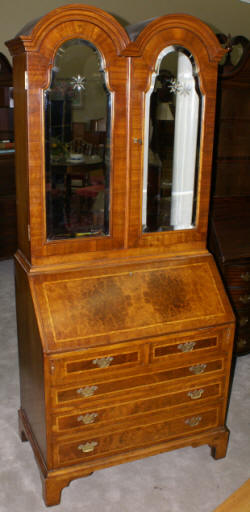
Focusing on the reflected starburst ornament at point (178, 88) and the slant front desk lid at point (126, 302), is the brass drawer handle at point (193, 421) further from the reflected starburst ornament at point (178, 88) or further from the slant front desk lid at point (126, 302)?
the reflected starburst ornament at point (178, 88)

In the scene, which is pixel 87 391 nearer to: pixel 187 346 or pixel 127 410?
pixel 127 410

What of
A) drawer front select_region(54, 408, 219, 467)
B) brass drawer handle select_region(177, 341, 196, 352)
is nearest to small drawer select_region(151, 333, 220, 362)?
brass drawer handle select_region(177, 341, 196, 352)

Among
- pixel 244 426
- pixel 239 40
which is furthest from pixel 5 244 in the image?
pixel 244 426

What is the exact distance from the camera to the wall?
5.05 metres

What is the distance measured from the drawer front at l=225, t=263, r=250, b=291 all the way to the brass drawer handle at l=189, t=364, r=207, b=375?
3.51 ft

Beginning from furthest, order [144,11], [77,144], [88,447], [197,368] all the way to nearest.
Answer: [144,11] → [197,368] → [88,447] → [77,144]

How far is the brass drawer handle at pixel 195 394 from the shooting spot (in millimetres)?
2264

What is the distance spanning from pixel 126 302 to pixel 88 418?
1.69 feet

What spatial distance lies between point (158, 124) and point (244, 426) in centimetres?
169

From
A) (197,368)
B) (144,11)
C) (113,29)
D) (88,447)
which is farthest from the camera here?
(144,11)

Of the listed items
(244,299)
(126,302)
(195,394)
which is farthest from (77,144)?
(244,299)

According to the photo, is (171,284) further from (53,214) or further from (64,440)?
(64,440)

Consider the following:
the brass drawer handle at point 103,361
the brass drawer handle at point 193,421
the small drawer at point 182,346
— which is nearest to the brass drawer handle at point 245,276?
the small drawer at point 182,346

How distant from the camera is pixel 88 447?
6.89ft
